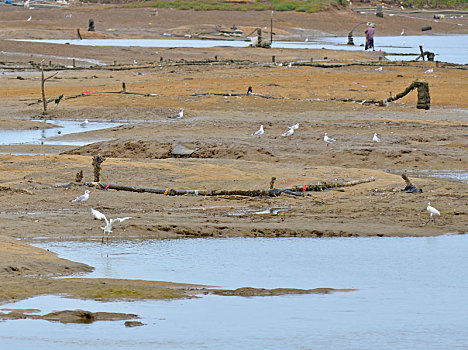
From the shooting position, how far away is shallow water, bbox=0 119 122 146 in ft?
84.8

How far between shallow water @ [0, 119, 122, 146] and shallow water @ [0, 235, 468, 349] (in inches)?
467

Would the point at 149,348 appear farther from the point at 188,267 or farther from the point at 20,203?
the point at 20,203

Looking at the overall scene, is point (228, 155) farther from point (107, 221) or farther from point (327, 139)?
point (107, 221)

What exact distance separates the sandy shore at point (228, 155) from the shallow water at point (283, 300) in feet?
1.41

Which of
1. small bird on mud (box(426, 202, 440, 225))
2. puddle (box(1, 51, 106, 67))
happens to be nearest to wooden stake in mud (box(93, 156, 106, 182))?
small bird on mud (box(426, 202, 440, 225))

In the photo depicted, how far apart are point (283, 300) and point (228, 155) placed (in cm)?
1079

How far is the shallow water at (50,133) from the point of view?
84.8 feet

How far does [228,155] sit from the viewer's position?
22312mm

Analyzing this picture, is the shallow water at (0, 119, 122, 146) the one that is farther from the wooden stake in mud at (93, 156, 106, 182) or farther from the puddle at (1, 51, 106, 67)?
the puddle at (1, 51, 106, 67)

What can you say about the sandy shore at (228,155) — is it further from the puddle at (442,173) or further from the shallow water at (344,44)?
the shallow water at (344,44)

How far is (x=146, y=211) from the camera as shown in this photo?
16.5 meters

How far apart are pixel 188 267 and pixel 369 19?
7689cm

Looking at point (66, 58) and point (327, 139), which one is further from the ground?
point (327, 139)

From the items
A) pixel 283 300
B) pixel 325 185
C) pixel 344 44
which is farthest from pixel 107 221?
pixel 344 44
